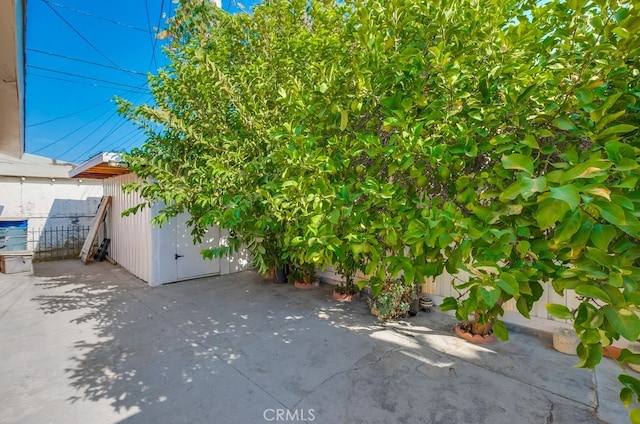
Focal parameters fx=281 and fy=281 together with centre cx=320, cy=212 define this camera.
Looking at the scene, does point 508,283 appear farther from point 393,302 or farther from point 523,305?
point 393,302

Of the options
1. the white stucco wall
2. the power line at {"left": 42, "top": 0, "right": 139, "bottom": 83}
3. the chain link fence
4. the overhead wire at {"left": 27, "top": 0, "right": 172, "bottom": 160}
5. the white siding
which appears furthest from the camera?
the white stucco wall

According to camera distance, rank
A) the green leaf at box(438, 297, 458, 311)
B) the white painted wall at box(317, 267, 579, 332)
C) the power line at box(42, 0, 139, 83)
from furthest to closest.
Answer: the power line at box(42, 0, 139, 83) < the white painted wall at box(317, 267, 579, 332) < the green leaf at box(438, 297, 458, 311)

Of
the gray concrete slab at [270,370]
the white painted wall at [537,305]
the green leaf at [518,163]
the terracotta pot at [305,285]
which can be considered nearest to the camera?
the green leaf at [518,163]

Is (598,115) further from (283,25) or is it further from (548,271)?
(283,25)

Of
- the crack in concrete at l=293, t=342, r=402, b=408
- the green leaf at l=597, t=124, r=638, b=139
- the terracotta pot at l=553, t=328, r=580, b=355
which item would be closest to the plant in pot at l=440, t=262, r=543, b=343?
the green leaf at l=597, t=124, r=638, b=139

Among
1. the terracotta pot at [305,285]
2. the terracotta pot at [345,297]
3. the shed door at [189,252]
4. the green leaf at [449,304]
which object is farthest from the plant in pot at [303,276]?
the green leaf at [449,304]

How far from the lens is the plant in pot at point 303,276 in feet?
20.5

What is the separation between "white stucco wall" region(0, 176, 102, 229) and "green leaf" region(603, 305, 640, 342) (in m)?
12.3

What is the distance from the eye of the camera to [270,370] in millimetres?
3020

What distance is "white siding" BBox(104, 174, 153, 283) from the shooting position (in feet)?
21.0

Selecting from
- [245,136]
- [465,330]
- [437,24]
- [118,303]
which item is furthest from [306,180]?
[118,303]

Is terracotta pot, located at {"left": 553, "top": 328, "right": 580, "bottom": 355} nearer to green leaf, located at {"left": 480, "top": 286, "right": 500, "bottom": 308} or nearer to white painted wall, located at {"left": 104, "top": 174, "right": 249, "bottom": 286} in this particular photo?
green leaf, located at {"left": 480, "top": 286, "right": 500, "bottom": 308}

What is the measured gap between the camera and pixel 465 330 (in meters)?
3.94

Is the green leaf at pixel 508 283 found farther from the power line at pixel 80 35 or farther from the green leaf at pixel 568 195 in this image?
the power line at pixel 80 35
